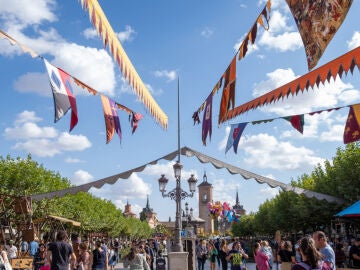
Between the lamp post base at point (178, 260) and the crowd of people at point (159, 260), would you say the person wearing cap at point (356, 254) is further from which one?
the lamp post base at point (178, 260)

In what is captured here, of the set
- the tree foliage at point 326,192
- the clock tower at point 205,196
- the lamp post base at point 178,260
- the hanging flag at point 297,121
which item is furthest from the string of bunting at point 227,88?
the clock tower at point 205,196

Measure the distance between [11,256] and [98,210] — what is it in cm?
4520

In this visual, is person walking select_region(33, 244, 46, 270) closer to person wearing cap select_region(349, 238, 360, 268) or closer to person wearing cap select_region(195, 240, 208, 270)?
person wearing cap select_region(349, 238, 360, 268)

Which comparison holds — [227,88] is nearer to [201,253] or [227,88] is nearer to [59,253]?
[59,253]

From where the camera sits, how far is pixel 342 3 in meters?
5.49

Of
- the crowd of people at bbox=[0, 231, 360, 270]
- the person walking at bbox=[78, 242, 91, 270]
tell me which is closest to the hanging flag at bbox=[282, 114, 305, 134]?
the crowd of people at bbox=[0, 231, 360, 270]

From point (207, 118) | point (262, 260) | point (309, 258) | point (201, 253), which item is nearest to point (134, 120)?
point (207, 118)

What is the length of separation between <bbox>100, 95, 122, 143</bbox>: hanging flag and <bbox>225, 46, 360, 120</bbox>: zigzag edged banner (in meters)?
3.27

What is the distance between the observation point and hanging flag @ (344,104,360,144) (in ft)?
33.2

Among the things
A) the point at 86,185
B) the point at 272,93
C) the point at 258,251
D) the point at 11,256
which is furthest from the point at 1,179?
the point at 272,93

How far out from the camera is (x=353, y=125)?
1035 cm

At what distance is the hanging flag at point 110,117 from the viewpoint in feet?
33.1

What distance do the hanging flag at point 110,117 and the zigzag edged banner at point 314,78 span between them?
3.27 m

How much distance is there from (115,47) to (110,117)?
147 inches
